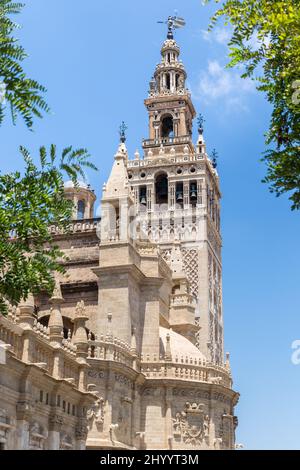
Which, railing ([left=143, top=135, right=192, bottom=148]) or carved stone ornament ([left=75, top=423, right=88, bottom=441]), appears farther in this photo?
railing ([left=143, top=135, right=192, bottom=148])

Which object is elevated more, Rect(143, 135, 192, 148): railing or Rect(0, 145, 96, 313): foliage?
Rect(143, 135, 192, 148): railing

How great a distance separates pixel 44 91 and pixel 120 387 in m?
24.0

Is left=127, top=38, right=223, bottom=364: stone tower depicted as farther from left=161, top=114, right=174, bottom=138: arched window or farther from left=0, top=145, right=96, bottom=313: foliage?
left=0, top=145, right=96, bottom=313: foliage

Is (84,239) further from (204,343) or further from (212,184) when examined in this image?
(212,184)

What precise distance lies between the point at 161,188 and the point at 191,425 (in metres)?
36.9

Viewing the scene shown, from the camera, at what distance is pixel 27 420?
22031mm

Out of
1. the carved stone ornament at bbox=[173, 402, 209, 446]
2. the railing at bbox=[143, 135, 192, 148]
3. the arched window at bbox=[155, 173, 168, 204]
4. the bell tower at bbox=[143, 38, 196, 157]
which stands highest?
the bell tower at bbox=[143, 38, 196, 157]

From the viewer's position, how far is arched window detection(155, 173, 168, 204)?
232 ft

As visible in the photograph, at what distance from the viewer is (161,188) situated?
7106 cm

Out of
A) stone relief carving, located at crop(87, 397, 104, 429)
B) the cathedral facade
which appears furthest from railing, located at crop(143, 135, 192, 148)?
stone relief carving, located at crop(87, 397, 104, 429)

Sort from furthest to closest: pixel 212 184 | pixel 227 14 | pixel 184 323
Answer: pixel 212 184 < pixel 184 323 < pixel 227 14

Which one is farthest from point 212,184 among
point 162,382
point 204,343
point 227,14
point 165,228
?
Result: point 227,14

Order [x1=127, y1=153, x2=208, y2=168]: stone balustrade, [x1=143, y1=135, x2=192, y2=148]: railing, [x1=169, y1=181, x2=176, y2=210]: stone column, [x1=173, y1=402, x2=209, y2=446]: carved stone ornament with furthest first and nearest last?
[x1=143, y1=135, x2=192, y2=148]: railing → [x1=127, y1=153, x2=208, y2=168]: stone balustrade → [x1=169, y1=181, x2=176, y2=210]: stone column → [x1=173, y1=402, x2=209, y2=446]: carved stone ornament
